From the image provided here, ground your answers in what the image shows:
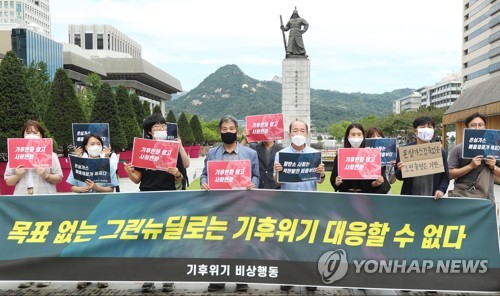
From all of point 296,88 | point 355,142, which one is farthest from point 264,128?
point 296,88

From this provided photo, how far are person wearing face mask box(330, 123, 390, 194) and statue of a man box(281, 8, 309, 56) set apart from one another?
1963cm

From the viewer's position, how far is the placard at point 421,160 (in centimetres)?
497

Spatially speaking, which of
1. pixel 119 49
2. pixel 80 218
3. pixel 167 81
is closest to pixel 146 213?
pixel 80 218

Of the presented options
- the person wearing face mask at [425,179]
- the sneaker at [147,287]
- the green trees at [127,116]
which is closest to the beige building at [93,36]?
the green trees at [127,116]

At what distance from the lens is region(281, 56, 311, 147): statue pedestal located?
25016 millimetres

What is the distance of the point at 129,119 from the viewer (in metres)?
23.7

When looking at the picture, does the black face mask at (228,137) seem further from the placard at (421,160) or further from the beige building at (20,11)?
the beige building at (20,11)

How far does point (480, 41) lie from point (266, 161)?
252 ft

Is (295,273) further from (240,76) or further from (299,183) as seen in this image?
(240,76)

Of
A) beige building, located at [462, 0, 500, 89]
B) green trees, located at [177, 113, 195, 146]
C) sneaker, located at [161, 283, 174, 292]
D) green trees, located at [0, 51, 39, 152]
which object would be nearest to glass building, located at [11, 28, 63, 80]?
green trees, located at [177, 113, 195, 146]

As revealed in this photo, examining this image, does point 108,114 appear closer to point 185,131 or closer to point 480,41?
point 185,131

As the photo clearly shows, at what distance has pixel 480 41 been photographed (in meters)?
73.3

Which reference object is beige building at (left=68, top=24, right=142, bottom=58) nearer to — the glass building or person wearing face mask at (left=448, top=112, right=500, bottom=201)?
the glass building

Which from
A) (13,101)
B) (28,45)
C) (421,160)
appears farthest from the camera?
(28,45)
